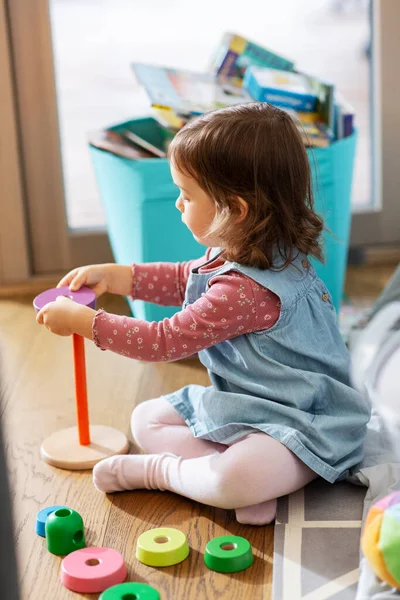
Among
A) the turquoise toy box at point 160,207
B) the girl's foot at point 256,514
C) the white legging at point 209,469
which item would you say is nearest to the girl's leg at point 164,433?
the white legging at point 209,469

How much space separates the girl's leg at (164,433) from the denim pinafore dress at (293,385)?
0.03 meters

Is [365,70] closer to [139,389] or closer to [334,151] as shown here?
[334,151]

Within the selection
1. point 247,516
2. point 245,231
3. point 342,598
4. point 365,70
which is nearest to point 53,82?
point 365,70

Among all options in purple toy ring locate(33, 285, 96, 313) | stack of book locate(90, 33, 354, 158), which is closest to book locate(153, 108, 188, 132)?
stack of book locate(90, 33, 354, 158)

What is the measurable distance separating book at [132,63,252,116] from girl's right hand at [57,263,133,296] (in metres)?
0.43

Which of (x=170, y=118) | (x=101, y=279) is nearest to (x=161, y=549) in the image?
(x=101, y=279)

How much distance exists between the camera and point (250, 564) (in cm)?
99

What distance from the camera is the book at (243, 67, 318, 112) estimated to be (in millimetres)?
1613

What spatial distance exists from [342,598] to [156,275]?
Result: 0.56 m

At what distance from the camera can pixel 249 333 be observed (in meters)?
1.12

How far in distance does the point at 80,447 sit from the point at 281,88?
0.79 meters

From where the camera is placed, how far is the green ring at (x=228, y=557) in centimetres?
98

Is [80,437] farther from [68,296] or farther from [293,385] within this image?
[293,385]

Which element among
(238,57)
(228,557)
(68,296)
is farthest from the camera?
(238,57)
